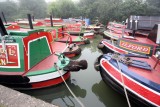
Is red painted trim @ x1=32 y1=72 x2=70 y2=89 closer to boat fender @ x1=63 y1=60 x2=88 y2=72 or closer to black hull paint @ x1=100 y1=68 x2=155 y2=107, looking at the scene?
boat fender @ x1=63 y1=60 x2=88 y2=72

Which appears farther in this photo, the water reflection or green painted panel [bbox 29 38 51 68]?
green painted panel [bbox 29 38 51 68]

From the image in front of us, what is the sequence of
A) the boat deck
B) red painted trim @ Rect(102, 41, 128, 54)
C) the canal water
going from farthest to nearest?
red painted trim @ Rect(102, 41, 128, 54)
the canal water
the boat deck

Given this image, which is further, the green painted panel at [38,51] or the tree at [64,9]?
the tree at [64,9]

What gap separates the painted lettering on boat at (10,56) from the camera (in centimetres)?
429

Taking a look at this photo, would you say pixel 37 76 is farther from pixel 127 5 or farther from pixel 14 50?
pixel 127 5

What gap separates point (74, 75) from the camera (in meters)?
5.80

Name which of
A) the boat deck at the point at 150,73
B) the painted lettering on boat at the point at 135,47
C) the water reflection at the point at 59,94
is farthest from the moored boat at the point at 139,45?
the water reflection at the point at 59,94

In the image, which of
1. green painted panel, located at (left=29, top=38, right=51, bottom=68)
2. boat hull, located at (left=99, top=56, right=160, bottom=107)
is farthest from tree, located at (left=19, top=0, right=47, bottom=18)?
boat hull, located at (left=99, top=56, right=160, bottom=107)

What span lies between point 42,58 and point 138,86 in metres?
3.48

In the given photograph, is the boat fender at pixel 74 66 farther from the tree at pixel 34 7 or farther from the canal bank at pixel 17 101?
the tree at pixel 34 7

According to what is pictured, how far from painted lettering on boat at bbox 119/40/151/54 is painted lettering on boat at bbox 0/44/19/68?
16.7 ft

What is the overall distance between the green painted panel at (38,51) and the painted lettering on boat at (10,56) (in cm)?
43

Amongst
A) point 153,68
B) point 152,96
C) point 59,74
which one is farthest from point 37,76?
point 153,68

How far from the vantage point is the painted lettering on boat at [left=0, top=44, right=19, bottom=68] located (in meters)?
4.29
